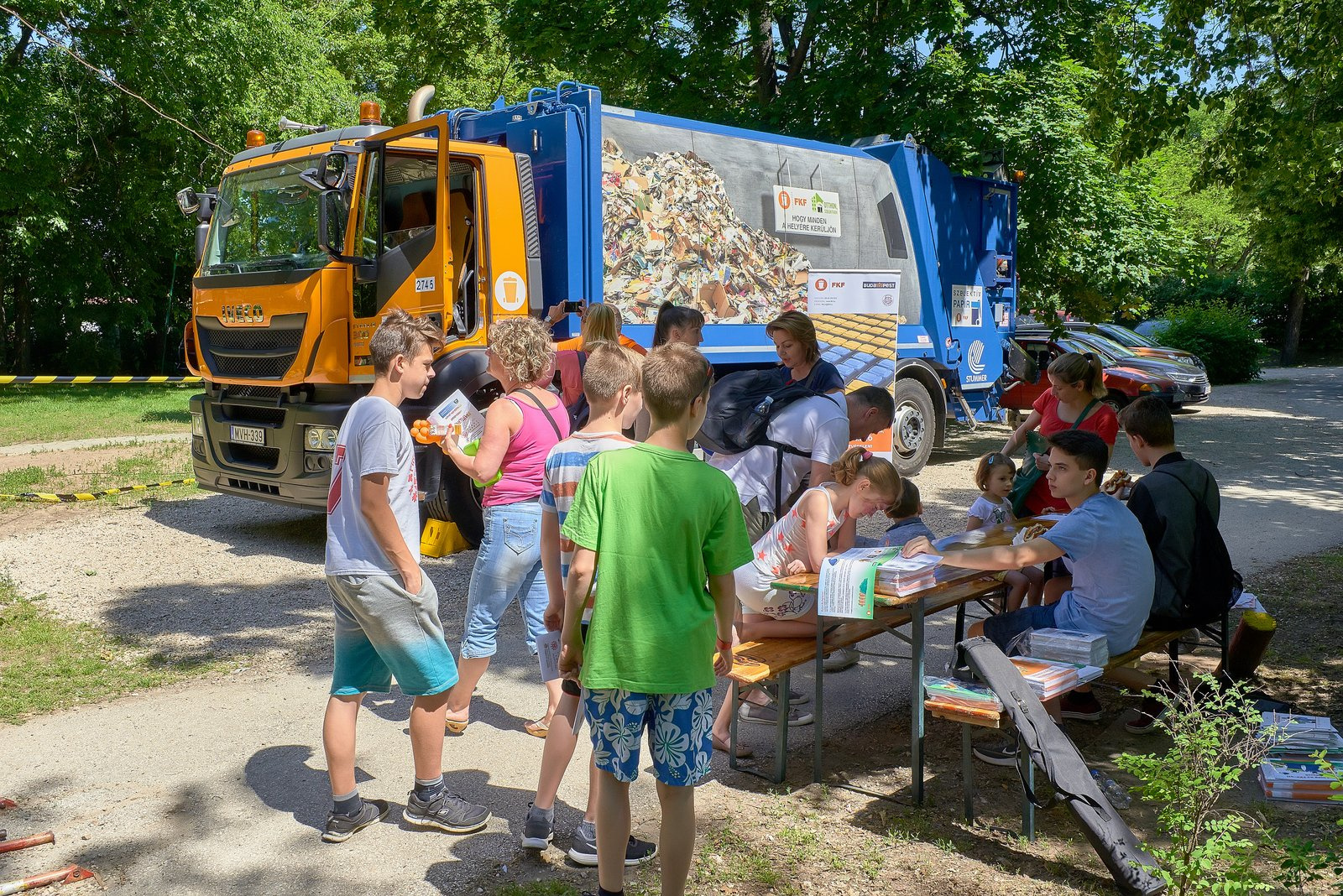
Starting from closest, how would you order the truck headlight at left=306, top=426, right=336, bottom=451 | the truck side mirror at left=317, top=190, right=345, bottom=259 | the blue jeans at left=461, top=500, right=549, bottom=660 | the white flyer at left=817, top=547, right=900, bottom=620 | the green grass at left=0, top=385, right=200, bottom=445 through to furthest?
1. the white flyer at left=817, top=547, right=900, bottom=620
2. the blue jeans at left=461, top=500, right=549, bottom=660
3. the truck side mirror at left=317, top=190, right=345, bottom=259
4. the truck headlight at left=306, top=426, right=336, bottom=451
5. the green grass at left=0, top=385, right=200, bottom=445

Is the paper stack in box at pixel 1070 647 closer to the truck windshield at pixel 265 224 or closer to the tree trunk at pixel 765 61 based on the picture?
the truck windshield at pixel 265 224

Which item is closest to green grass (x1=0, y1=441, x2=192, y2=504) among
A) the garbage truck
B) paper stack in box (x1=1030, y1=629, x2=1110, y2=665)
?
the garbage truck

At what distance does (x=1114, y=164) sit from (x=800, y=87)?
5.40 metres

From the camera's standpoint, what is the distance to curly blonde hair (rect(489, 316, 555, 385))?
4.25 meters


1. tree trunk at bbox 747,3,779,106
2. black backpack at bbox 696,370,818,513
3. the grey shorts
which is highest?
tree trunk at bbox 747,3,779,106

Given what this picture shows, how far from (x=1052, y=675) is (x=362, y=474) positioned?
8.31ft

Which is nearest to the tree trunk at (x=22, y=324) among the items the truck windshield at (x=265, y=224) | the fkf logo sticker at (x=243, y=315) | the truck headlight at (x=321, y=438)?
Result: the truck windshield at (x=265, y=224)

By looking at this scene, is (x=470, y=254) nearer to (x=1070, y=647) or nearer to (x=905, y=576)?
(x=905, y=576)

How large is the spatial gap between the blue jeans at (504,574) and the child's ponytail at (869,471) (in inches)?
48.7

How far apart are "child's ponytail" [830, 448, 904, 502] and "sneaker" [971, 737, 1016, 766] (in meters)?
1.13

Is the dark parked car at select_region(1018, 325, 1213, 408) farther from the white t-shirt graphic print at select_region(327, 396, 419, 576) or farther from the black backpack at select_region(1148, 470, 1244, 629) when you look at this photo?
the white t-shirt graphic print at select_region(327, 396, 419, 576)

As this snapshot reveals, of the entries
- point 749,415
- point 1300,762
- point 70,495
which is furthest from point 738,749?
point 70,495

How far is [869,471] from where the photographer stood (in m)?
4.45

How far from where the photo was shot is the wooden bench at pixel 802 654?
4172mm
